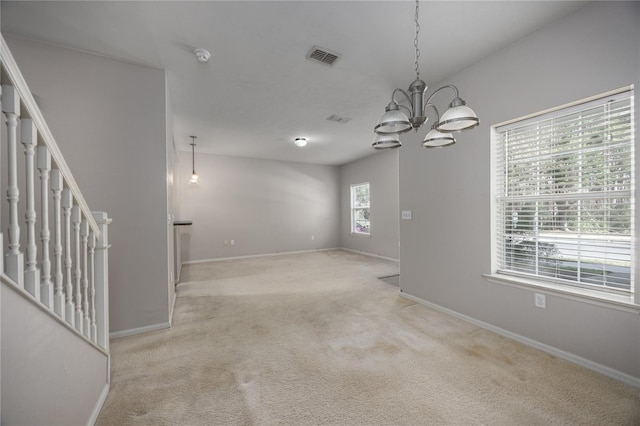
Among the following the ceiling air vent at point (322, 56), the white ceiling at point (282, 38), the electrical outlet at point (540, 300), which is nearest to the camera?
the white ceiling at point (282, 38)

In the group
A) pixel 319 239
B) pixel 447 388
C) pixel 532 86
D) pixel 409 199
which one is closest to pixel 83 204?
pixel 447 388

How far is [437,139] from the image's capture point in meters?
1.91

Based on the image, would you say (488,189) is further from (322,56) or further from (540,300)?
(322,56)

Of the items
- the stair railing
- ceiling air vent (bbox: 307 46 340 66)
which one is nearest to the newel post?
the stair railing

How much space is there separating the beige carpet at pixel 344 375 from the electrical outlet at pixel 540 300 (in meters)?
0.39

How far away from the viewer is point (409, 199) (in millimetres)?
3531

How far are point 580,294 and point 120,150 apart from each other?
4212 mm

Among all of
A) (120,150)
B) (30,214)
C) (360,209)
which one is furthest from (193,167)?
(30,214)

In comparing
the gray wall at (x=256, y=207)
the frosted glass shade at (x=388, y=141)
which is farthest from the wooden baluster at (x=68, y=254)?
the gray wall at (x=256, y=207)

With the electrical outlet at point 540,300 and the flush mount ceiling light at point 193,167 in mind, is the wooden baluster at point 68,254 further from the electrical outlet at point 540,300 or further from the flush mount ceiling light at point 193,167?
the flush mount ceiling light at point 193,167

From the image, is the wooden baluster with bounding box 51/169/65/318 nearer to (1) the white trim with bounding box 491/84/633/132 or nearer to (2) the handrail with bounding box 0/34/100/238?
(2) the handrail with bounding box 0/34/100/238

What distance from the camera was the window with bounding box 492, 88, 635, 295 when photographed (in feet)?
6.27

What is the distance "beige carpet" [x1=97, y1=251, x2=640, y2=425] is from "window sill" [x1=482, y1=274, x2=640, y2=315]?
20.3 inches

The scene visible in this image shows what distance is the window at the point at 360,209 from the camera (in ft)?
24.3
